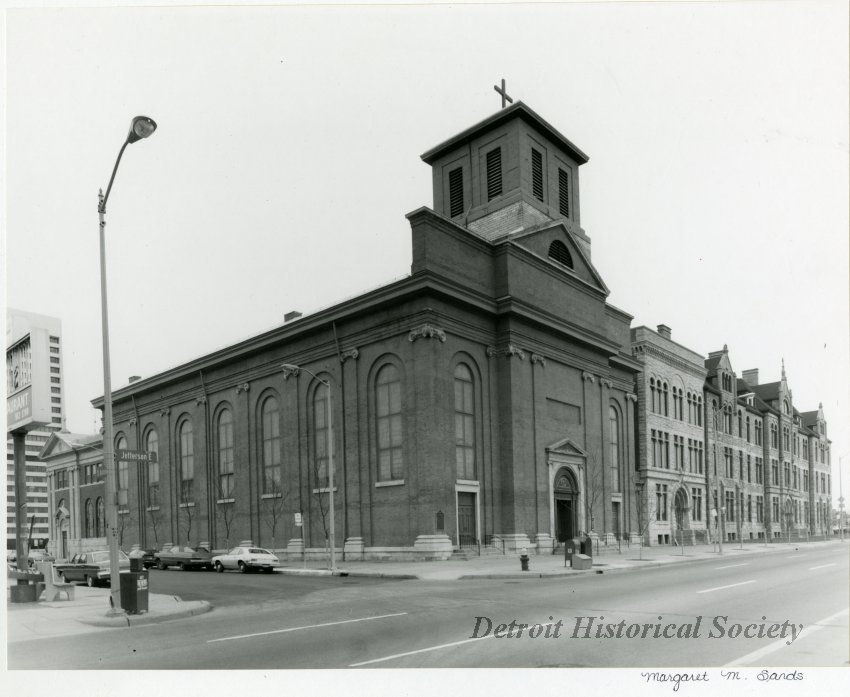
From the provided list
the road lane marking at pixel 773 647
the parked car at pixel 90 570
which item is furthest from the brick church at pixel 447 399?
the road lane marking at pixel 773 647

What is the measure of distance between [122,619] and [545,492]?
29.8 m

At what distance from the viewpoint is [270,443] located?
4944 centimetres

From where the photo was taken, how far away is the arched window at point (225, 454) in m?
52.8

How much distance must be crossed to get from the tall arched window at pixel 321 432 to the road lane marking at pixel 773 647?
32381 mm

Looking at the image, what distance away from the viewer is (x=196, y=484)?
55.3 metres

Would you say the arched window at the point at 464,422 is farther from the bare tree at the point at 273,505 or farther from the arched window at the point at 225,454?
the arched window at the point at 225,454

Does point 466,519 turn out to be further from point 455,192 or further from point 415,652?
point 415,652

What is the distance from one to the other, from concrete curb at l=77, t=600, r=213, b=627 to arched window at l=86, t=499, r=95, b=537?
60.4 m

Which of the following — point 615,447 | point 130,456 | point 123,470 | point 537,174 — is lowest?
point 123,470

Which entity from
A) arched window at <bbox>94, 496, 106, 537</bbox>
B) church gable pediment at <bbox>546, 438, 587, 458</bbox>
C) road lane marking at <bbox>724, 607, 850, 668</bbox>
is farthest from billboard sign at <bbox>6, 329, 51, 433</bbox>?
arched window at <bbox>94, 496, 106, 537</bbox>

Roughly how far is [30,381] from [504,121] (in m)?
37.0

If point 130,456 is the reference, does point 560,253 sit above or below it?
above

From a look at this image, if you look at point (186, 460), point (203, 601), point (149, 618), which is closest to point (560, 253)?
point (186, 460)

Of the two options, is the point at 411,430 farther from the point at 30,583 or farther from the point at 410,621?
the point at 410,621
